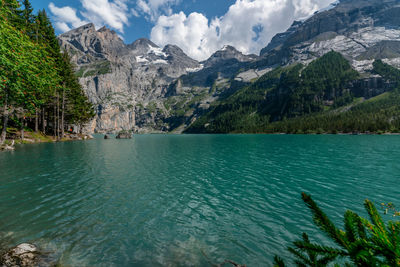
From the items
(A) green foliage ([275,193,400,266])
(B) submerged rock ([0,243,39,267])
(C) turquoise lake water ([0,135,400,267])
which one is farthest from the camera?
(C) turquoise lake water ([0,135,400,267])

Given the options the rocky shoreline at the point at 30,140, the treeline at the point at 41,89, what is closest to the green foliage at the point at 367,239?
the treeline at the point at 41,89

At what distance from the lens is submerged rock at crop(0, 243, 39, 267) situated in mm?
7598

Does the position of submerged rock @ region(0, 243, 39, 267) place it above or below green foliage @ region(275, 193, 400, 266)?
below

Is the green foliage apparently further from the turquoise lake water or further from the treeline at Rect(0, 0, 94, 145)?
the treeline at Rect(0, 0, 94, 145)

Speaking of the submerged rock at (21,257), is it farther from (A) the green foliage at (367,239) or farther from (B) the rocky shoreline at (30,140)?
(B) the rocky shoreline at (30,140)

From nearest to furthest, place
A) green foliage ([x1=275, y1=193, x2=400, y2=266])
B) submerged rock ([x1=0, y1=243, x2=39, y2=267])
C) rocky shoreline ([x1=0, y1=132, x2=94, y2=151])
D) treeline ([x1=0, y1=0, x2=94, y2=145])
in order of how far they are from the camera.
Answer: green foliage ([x1=275, y1=193, x2=400, y2=266]) < submerged rock ([x1=0, y1=243, x2=39, y2=267]) < treeline ([x1=0, y1=0, x2=94, y2=145]) < rocky shoreline ([x1=0, y1=132, x2=94, y2=151])

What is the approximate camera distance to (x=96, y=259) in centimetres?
855

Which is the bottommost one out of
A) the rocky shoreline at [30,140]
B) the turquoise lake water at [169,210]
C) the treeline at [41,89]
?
the turquoise lake water at [169,210]

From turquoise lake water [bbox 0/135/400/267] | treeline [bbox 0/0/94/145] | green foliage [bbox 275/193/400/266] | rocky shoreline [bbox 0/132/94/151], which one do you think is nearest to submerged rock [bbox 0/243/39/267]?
turquoise lake water [bbox 0/135/400/267]

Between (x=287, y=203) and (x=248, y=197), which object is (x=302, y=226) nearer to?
(x=287, y=203)

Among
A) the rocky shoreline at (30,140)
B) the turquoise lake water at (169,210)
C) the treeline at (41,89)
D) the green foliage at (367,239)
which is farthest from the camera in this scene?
the rocky shoreline at (30,140)

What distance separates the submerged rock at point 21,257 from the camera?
24.9 ft

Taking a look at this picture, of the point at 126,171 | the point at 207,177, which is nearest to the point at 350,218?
the point at 207,177

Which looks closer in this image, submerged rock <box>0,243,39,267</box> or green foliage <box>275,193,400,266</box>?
green foliage <box>275,193,400,266</box>
